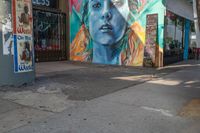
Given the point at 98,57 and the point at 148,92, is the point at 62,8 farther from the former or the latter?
the point at 148,92

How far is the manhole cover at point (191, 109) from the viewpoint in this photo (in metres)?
5.45

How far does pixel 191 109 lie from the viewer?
19.1ft

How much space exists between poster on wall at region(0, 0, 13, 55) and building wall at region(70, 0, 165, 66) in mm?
7638

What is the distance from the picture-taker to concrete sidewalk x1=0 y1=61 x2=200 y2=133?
179 inches

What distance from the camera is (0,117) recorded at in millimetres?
4883

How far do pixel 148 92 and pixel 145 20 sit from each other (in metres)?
6.58

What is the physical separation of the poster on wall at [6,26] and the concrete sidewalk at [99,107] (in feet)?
3.91

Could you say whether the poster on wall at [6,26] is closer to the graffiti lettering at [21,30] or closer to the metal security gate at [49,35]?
the graffiti lettering at [21,30]

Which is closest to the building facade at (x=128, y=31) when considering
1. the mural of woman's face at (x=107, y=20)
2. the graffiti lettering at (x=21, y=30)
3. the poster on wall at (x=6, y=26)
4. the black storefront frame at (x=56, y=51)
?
the mural of woman's face at (x=107, y=20)

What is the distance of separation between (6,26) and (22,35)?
562mm

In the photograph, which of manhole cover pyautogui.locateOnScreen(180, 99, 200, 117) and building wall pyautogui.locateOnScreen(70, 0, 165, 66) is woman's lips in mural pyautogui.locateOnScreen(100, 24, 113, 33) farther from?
manhole cover pyautogui.locateOnScreen(180, 99, 200, 117)

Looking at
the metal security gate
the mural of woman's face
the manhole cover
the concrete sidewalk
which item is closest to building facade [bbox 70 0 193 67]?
the mural of woman's face

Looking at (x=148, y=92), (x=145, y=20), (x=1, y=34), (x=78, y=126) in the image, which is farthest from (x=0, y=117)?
(x=145, y=20)

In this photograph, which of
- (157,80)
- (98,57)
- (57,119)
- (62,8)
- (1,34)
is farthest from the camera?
(62,8)
